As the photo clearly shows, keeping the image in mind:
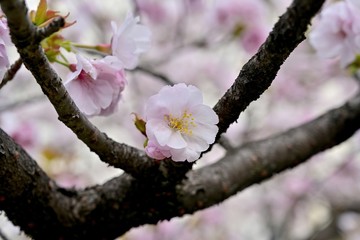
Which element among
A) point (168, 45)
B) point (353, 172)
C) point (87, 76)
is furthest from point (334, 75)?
point (87, 76)

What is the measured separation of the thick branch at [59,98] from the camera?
474mm

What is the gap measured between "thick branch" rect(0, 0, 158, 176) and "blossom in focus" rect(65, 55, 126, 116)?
6 cm

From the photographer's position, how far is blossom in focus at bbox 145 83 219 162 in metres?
0.60

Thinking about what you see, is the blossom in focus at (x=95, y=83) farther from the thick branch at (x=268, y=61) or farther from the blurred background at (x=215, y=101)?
the blurred background at (x=215, y=101)

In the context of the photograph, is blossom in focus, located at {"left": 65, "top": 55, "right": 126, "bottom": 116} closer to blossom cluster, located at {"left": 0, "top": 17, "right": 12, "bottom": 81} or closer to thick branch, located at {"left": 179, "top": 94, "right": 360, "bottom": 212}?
blossom cluster, located at {"left": 0, "top": 17, "right": 12, "bottom": 81}

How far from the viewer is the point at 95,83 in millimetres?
686

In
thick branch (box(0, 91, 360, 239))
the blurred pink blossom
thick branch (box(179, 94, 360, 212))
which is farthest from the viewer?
thick branch (box(179, 94, 360, 212))

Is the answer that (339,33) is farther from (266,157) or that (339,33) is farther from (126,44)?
(126,44)

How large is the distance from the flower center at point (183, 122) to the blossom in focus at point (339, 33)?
38 centimetres

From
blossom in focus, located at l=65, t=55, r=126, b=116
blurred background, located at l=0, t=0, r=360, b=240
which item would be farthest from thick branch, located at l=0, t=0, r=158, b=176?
blurred background, located at l=0, t=0, r=360, b=240

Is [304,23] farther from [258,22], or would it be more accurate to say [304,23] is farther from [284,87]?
[284,87]

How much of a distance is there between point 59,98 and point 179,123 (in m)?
0.15

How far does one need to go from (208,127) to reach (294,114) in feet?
9.92

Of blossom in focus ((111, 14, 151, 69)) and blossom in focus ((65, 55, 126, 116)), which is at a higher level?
blossom in focus ((111, 14, 151, 69))
